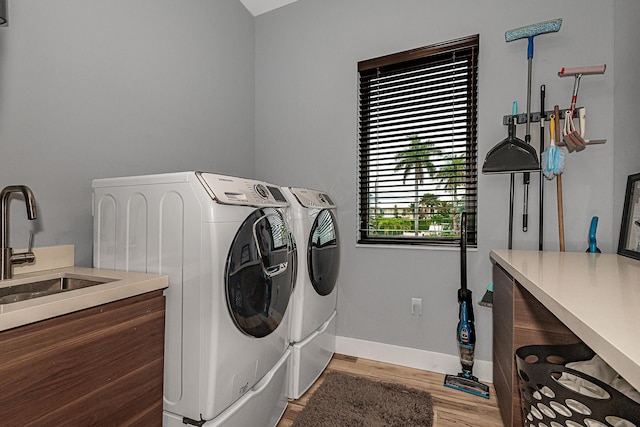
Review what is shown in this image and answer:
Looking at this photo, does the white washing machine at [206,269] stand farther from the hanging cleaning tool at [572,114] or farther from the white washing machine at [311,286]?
the hanging cleaning tool at [572,114]

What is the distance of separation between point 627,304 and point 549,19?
1963 millimetres

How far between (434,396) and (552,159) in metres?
1.47

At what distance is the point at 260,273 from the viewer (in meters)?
1.32

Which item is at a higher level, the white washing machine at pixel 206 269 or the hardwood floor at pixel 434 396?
the white washing machine at pixel 206 269

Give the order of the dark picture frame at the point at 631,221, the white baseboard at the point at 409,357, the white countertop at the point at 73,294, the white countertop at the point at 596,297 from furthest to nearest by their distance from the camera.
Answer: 1. the white baseboard at the point at 409,357
2. the dark picture frame at the point at 631,221
3. the white countertop at the point at 73,294
4. the white countertop at the point at 596,297

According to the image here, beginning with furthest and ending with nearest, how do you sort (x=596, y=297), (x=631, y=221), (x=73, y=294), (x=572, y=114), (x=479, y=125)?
(x=479, y=125) → (x=572, y=114) → (x=631, y=221) → (x=73, y=294) → (x=596, y=297)

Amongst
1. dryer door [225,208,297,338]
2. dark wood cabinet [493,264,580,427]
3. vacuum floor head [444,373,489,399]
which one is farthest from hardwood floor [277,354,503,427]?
dryer door [225,208,297,338]

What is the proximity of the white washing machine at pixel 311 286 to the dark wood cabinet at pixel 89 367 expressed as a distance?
77cm

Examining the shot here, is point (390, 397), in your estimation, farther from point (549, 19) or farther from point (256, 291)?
point (549, 19)

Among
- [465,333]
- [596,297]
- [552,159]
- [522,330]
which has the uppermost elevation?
[552,159]

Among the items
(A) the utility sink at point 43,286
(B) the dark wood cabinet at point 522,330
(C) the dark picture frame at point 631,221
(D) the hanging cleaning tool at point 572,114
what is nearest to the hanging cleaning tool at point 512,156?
(D) the hanging cleaning tool at point 572,114

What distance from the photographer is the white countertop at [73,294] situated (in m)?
0.75

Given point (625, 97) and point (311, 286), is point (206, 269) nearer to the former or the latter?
point (311, 286)

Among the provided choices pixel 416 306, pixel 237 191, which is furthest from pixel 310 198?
pixel 416 306
